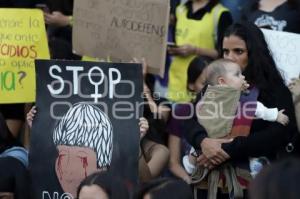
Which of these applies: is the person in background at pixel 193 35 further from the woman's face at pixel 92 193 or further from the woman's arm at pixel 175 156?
the woman's face at pixel 92 193

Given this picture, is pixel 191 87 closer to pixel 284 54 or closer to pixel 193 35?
pixel 193 35

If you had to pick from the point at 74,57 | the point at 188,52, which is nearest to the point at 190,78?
the point at 188,52

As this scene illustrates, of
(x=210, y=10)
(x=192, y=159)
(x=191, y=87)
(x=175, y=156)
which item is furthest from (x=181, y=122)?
(x=210, y=10)

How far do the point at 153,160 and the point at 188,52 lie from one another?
5.22ft

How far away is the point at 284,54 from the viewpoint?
19.9 ft

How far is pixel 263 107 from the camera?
18.0 ft

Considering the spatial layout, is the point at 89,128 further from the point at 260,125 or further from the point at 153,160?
the point at 260,125

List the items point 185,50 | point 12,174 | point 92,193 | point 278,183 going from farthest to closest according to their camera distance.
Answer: point 185,50
point 12,174
point 92,193
point 278,183

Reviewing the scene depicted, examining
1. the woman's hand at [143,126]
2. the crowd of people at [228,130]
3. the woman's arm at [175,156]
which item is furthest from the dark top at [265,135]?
the woman's arm at [175,156]

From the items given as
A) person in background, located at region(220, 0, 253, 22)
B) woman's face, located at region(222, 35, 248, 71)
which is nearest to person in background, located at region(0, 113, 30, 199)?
woman's face, located at region(222, 35, 248, 71)

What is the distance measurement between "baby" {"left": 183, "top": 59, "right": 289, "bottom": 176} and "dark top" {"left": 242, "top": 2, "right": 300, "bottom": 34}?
137cm

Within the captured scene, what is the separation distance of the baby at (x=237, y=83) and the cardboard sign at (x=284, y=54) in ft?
1.83

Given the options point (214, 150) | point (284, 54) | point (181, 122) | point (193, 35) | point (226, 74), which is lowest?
point (214, 150)

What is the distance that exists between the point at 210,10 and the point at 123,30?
1144 millimetres
